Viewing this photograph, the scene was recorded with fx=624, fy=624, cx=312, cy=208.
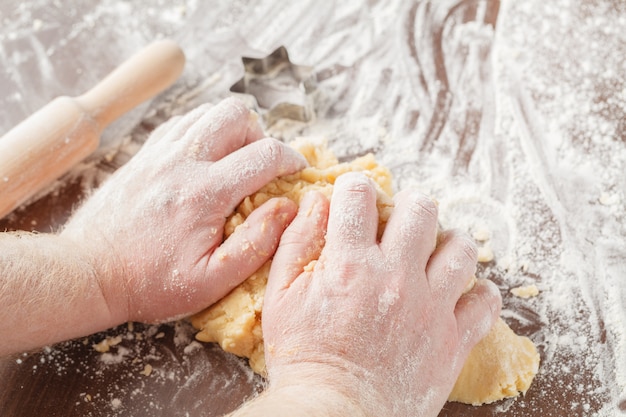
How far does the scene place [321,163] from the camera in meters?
1.56

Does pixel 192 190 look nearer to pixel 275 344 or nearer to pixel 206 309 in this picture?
pixel 206 309

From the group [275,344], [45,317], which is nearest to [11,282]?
[45,317]

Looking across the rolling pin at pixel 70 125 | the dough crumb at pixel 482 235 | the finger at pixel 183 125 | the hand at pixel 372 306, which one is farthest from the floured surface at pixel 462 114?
the finger at pixel 183 125

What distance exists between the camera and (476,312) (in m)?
1.27

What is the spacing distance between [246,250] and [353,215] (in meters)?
0.24

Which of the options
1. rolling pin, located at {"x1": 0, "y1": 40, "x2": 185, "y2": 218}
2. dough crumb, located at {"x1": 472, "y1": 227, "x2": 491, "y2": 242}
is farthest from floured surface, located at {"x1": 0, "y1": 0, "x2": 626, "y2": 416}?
rolling pin, located at {"x1": 0, "y1": 40, "x2": 185, "y2": 218}

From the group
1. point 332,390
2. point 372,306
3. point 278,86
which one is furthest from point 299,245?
point 278,86

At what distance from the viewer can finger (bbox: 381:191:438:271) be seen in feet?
4.02

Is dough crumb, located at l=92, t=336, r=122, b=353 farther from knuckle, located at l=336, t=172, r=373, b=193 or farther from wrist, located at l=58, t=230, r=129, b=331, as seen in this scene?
knuckle, located at l=336, t=172, r=373, b=193

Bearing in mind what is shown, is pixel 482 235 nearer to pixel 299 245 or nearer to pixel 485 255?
pixel 485 255

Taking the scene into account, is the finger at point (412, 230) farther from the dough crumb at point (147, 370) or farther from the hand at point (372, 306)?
the dough crumb at point (147, 370)

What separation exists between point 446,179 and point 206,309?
0.74 meters

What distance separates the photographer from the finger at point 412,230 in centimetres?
122

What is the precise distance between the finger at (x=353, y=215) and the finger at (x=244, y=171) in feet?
0.55
